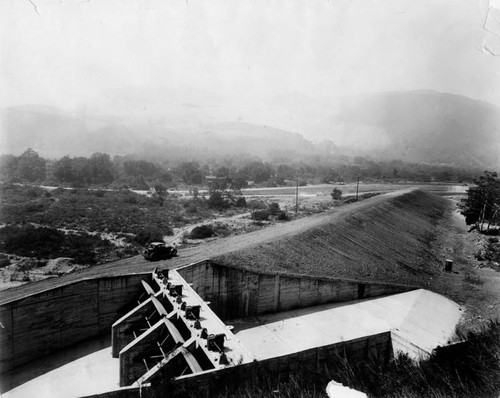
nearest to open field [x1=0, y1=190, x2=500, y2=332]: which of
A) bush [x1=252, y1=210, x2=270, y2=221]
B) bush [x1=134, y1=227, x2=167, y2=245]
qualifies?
bush [x1=134, y1=227, x2=167, y2=245]

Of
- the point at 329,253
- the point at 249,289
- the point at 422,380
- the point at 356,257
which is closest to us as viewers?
the point at 422,380

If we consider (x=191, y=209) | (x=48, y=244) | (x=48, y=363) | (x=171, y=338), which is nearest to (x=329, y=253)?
(x=171, y=338)

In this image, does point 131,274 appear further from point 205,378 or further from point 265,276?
point 205,378

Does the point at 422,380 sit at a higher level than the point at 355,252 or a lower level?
higher

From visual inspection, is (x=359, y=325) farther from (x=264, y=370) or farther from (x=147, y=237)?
(x=147, y=237)

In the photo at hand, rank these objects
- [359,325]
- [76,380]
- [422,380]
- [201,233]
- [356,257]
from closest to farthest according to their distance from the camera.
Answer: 1. [422,380]
2. [76,380]
3. [359,325]
4. [356,257]
5. [201,233]

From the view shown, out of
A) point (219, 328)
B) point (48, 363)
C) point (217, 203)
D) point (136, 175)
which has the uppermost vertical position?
point (136, 175)

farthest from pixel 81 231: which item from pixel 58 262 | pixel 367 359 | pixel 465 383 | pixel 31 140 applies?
pixel 31 140
